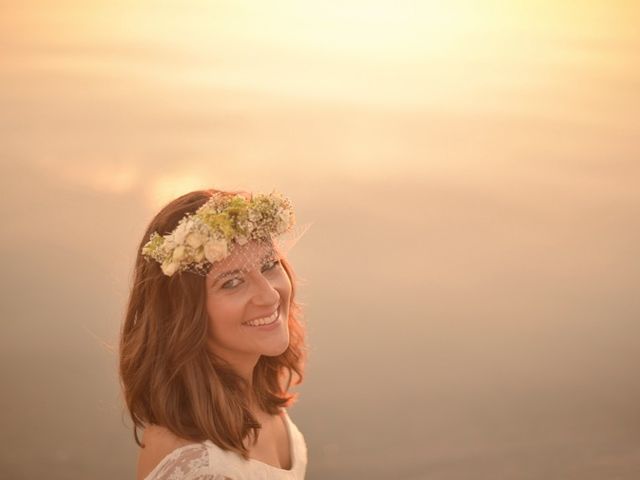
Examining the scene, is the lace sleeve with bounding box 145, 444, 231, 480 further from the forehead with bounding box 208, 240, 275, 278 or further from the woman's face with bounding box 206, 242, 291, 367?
the forehead with bounding box 208, 240, 275, 278

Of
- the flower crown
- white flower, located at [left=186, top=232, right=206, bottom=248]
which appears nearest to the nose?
the flower crown

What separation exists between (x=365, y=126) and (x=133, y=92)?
178cm

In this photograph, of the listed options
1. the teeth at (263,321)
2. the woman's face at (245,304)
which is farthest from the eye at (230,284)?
the teeth at (263,321)

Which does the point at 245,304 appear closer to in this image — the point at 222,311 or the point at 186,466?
the point at 222,311

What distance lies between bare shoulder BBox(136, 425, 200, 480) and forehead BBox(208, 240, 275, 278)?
0.44 m

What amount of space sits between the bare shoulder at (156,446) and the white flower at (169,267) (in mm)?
419

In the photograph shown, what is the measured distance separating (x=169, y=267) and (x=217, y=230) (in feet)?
0.55

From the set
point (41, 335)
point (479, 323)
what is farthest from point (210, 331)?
point (479, 323)

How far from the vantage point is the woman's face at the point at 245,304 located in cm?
243

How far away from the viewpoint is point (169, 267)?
2.32m

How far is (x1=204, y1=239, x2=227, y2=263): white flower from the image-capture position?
7.67 feet

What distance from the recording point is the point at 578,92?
23.5ft

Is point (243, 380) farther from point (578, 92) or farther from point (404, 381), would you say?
point (578, 92)

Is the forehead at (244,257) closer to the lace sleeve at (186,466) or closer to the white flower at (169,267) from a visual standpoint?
the white flower at (169,267)
